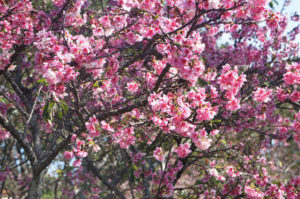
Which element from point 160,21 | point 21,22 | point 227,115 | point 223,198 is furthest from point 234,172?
point 21,22

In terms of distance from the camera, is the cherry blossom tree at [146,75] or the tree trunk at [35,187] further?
the tree trunk at [35,187]

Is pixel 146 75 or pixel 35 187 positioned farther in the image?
pixel 35 187

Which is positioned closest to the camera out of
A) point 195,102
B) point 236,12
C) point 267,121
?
point 195,102

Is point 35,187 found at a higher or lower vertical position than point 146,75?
lower

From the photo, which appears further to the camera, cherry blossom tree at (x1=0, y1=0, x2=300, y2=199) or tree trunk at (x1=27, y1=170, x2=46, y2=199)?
tree trunk at (x1=27, y1=170, x2=46, y2=199)

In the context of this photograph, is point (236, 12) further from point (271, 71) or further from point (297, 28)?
point (297, 28)

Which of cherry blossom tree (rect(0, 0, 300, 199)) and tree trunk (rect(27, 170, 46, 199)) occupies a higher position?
cherry blossom tree (rect(0, 0, 300, 199))

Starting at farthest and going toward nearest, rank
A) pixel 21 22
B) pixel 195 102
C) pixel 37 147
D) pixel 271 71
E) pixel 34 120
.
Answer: pixel 271 71
pixel 34 120
pixel 37 147
pixel 21 22
pixel 195 102

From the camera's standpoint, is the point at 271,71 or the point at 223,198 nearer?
the point at 223,198

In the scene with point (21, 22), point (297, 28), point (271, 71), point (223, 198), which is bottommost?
point (223, 198)

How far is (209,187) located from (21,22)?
4094 mm

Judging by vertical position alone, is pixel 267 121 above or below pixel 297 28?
below

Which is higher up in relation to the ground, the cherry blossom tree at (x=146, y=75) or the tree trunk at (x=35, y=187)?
the cherry blossom tree at (x=146, y=75)

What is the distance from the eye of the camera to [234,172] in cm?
510
